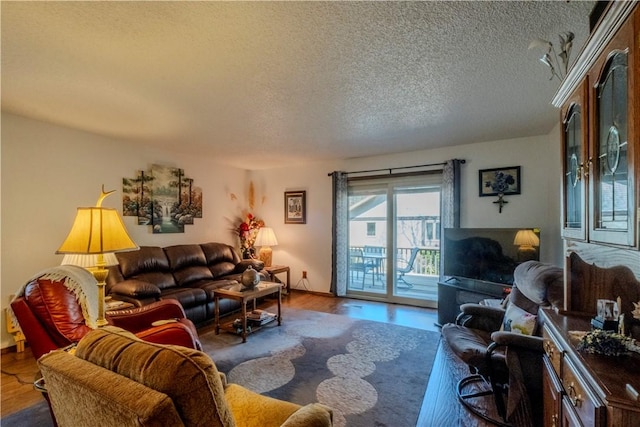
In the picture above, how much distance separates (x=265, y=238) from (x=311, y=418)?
4470 mm

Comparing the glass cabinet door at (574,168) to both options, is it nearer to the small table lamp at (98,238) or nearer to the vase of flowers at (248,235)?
the small table lamp at (98,238)

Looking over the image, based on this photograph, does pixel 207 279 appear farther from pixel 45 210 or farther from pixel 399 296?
pixel 399 296

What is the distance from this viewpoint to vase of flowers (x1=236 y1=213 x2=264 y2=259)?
18.8ft

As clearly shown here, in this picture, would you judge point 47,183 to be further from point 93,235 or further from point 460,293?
point 460,293

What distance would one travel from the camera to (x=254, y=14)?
1560 mm

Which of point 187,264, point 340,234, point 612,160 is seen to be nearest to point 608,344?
point 612,160

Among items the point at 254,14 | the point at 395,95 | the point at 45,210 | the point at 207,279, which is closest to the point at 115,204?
the point at 45,210

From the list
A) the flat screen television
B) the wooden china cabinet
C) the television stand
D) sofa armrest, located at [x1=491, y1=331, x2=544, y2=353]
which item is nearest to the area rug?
the television stand

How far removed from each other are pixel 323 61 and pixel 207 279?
3.58m

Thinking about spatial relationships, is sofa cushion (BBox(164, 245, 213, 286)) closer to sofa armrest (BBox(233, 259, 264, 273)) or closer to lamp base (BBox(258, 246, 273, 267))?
sofa armrest (BBox(233, 259, 264, 273))

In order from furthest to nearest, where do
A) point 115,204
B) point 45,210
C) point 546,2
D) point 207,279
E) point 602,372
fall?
point 207,279 → point 115,204 → point 45,210 → point 546,2 → point 602,372

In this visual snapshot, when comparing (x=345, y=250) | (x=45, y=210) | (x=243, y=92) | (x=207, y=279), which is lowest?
(x=207, y=279)

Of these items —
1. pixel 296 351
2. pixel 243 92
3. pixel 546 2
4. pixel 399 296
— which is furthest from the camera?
pixel 399 296

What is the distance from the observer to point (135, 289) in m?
3.21
